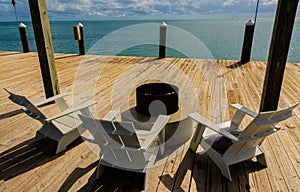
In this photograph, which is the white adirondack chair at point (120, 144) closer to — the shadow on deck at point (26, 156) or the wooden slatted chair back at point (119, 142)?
the wooden slatted chair back at point (119, 142)

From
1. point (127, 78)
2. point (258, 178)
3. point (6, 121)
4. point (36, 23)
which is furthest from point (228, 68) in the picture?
point (6, 121)

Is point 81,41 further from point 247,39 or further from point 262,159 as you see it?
point 262,159

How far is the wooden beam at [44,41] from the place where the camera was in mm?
3012

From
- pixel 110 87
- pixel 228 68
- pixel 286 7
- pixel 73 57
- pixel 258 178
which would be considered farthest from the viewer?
pixel 73 57

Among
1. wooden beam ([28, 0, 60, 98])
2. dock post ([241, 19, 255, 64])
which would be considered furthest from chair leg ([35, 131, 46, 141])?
dock post ([241, 19, 255, 64])

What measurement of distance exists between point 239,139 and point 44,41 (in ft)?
9.97

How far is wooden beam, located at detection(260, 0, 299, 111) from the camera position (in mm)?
2076

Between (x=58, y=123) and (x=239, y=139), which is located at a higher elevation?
(x=239, y=139)

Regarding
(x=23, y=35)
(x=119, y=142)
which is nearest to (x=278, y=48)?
Answer: (x=119, y=142)

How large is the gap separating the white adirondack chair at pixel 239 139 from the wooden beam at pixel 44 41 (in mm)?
2527

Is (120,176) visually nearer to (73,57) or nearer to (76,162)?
(76,162)

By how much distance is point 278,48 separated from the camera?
7.27ft

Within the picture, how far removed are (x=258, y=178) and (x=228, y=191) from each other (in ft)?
1.20

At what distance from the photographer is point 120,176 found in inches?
77.2
